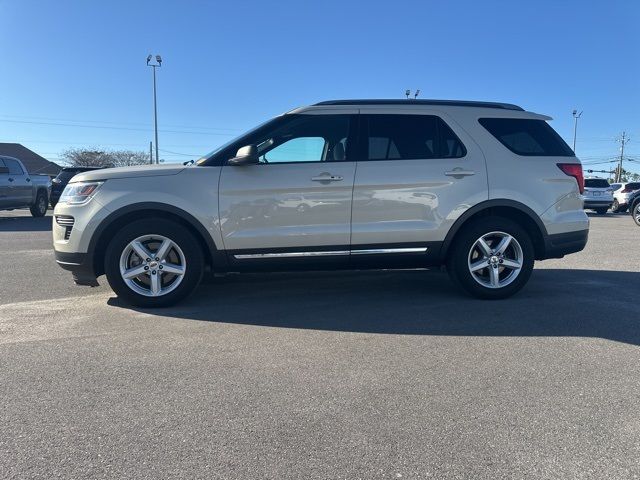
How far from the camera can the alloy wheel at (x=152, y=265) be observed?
4645mm

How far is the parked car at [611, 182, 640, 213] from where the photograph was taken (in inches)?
892

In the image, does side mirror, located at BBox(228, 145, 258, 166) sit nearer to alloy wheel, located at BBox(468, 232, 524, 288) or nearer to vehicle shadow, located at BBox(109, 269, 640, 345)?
vehicle shadow, located at BBox(109, 269, 640, 345)

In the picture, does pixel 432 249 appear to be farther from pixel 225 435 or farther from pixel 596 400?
pixel 225 435

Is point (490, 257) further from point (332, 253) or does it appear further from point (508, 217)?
point (332, 253)

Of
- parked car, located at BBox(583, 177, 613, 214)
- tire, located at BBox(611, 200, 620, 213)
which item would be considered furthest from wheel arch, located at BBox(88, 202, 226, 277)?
tire, located at BBox(611, 200, 620, 213)

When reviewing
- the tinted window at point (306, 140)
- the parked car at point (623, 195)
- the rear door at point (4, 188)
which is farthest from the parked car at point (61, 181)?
the parked car at point (623, 195)

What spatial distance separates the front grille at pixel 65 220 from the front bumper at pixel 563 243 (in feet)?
15.9

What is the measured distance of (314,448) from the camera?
244 centimetres

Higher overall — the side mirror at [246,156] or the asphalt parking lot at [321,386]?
the side mirror at [246,156]

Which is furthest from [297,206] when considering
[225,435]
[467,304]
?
[225,435]

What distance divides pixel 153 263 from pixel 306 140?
1965 mm

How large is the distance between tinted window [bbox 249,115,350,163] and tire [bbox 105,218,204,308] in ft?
3.76

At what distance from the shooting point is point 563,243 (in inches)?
204

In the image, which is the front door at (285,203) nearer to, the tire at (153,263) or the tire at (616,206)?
the tire at (153,263)
